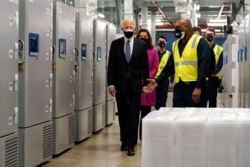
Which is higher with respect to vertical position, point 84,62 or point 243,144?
point 84,62

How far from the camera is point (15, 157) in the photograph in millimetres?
4520

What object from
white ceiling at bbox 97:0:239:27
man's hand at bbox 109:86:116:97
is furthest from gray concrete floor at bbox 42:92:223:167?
white ceiling at bbox 97:0:239:27

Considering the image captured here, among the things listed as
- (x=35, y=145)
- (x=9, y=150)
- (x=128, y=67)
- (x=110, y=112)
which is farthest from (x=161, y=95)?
(x=9, y=150)

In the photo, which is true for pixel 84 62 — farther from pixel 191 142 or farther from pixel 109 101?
pixel 191 142

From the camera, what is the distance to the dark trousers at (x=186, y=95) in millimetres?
4887

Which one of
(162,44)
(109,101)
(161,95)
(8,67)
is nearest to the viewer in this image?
(8,67)

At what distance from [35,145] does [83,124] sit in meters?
1.98

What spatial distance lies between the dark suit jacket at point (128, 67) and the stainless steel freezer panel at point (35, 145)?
3.43ft

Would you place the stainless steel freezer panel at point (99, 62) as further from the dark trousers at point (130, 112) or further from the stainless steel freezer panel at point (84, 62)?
the dark trousers at point (130, 112)

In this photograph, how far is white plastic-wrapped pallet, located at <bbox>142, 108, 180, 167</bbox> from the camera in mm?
2641

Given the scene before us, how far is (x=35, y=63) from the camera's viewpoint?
498 centimetres

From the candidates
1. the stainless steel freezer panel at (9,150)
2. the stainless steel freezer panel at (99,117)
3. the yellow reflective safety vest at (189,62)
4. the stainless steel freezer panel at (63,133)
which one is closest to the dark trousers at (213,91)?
the stainless steel freezer panel at (99,117)

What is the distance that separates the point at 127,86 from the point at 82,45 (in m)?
1.35

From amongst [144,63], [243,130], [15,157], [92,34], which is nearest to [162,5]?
[92,34]
